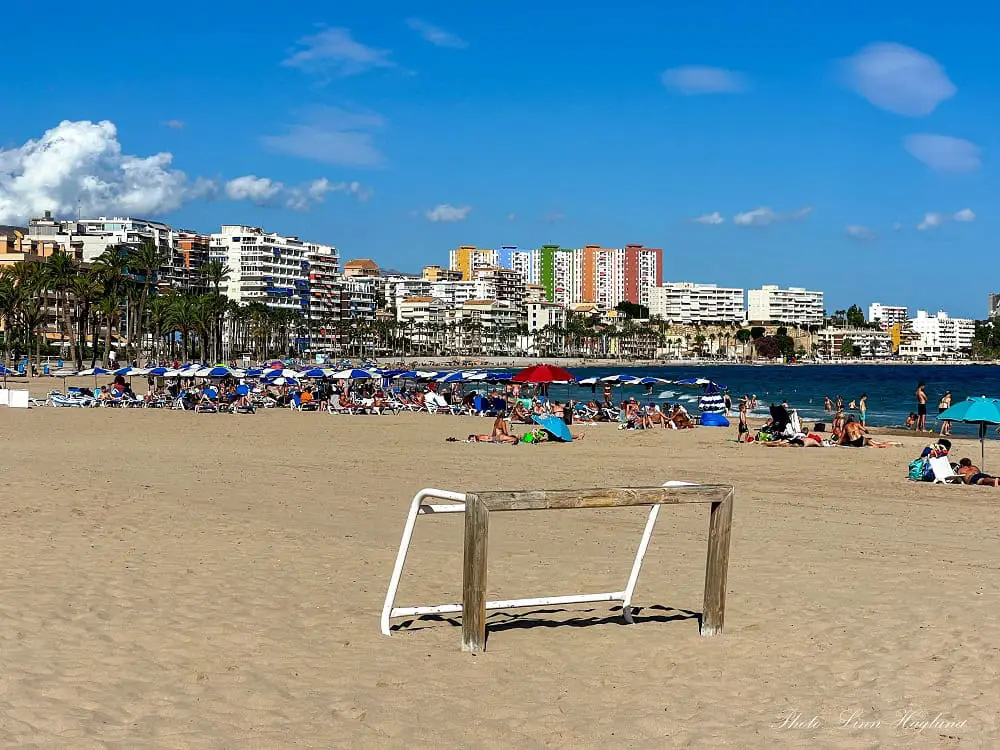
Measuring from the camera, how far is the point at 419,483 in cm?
1534

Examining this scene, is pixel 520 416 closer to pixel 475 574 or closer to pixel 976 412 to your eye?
pixel 976 412

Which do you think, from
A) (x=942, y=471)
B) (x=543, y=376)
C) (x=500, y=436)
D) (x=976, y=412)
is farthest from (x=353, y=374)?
(x=942, y=471)

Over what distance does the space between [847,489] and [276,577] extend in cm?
1014

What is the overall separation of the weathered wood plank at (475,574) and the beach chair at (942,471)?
12147mm

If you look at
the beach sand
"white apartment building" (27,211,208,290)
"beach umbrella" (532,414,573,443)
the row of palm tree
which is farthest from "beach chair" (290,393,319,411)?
"white apartment building" (27,211,208,290)

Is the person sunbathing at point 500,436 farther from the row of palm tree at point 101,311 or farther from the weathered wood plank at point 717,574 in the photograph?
the row of palm tree at point 101,311

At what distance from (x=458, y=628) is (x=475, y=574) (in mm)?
864

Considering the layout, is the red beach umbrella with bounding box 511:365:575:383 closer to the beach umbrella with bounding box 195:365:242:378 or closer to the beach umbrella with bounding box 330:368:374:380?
the beach umbrella with bounding box 330:368:374:380

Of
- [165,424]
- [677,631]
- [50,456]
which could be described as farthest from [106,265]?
[677,631]

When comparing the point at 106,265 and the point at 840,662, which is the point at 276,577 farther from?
the point at 106,265

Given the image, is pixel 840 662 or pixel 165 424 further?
Answer: pixel 165 424

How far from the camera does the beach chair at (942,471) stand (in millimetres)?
16562

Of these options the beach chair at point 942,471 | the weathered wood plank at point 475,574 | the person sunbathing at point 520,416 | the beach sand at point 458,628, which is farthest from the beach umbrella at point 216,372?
the weathered wood plank at point 475,574

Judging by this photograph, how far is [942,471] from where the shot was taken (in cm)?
1664
